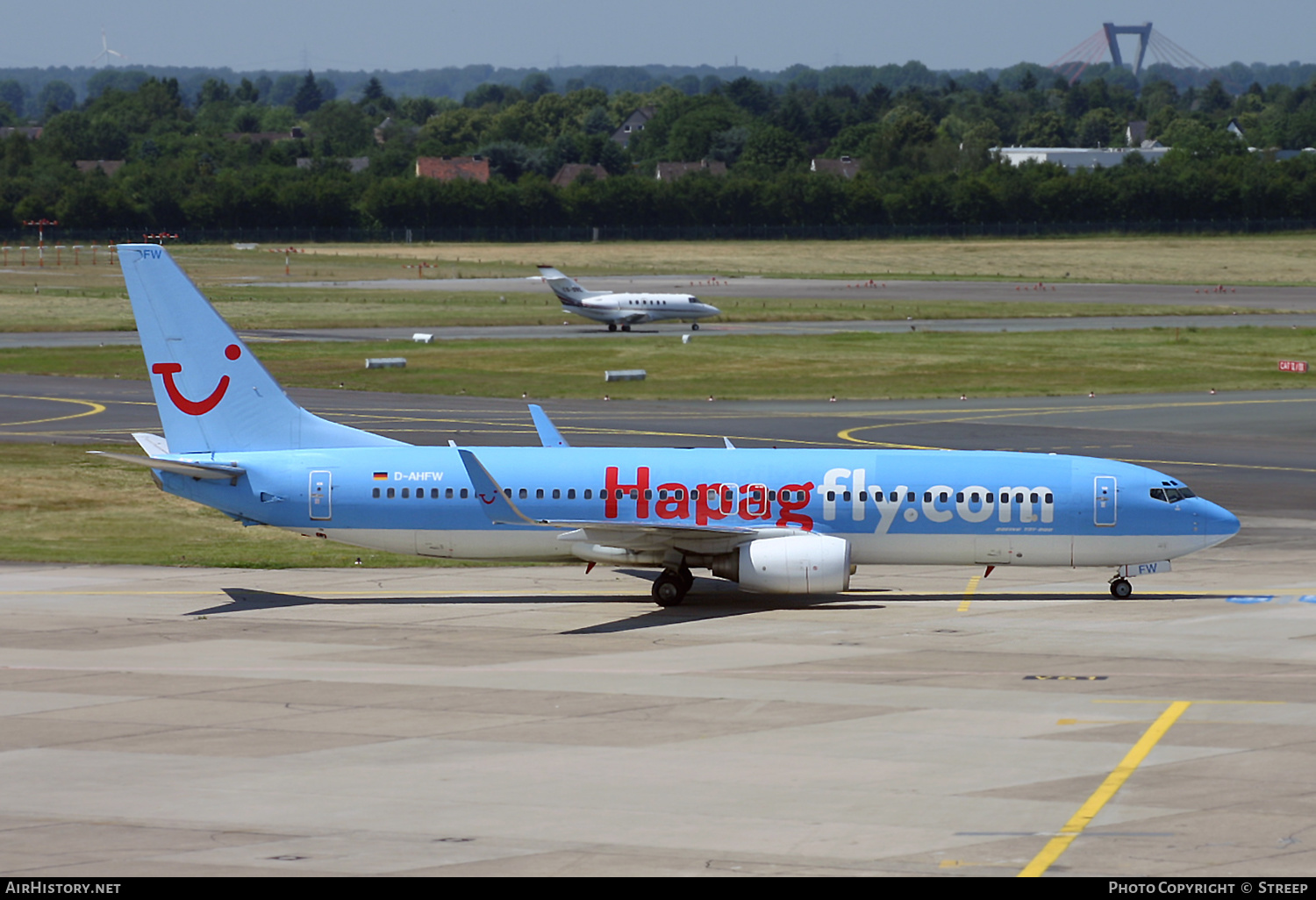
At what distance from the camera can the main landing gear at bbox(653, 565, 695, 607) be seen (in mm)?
43781

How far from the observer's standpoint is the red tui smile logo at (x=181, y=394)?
44.8 m

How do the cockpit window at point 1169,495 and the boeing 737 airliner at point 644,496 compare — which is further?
the cockpit window at point 1169,495

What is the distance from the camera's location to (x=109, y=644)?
127 feet

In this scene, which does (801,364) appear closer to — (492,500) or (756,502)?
(756,502)

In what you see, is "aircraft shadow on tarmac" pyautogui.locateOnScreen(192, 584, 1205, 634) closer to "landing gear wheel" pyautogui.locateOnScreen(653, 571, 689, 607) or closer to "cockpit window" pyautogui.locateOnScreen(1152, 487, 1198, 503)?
"landing gear wheel" pyautogui.locateOnScreen(653, 571, 689, 607)

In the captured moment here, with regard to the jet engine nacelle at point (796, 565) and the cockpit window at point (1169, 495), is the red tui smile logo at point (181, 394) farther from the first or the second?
the cockpit window at point (1169, 495)

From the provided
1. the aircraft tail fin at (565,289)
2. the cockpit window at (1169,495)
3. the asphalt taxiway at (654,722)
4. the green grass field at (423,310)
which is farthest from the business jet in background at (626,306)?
the cockpit window at (1169,495)

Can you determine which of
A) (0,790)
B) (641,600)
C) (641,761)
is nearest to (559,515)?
(641,600)

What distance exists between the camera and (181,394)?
44.8 metres

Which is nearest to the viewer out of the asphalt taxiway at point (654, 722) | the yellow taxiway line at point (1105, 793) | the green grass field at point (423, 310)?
the yellow taxiway line at point (1105, 793)

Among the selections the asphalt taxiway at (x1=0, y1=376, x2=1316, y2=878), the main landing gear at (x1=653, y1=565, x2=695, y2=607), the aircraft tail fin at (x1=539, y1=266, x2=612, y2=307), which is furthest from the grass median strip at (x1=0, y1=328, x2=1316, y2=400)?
the main landing gear at (x1=653, y1=565, x2=695, y2=607)

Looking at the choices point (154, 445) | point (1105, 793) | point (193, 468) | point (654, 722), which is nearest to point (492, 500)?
point (193, 468)

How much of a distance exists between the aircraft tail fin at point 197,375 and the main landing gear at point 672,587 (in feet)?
33.5

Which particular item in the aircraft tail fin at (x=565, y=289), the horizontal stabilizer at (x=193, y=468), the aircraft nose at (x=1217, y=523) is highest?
the aircraft tail fin at (x=565, y=289)
